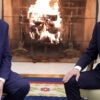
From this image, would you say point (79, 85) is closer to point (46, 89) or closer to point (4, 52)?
point (4, 52)

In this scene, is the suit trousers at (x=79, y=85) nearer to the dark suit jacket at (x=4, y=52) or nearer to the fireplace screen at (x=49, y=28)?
the dark suit jacket at (x=4, y=52)

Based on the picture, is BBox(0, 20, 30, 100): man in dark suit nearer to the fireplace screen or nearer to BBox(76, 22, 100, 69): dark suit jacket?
BBox(76, 22, 100, 69): dark suit jacket

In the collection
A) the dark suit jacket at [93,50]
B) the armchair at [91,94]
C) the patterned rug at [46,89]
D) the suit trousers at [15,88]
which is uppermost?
the dark suit jacket at [93,50]

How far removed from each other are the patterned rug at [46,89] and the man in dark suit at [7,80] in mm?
848

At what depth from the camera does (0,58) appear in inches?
86.9

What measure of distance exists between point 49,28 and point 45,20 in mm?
128

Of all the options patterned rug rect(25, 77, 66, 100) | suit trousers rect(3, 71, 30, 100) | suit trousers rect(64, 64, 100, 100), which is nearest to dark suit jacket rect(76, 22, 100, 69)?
suit trousers rect(64, 64, 100, 100)

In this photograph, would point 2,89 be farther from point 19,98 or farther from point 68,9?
point 68,9

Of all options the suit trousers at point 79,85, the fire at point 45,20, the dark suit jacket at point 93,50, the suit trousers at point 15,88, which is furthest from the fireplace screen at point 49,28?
the suit trousers at point 15,88

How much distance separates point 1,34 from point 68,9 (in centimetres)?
247

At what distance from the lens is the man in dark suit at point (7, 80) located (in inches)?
84.0

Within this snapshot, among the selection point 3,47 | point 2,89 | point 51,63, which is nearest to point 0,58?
point 3,47

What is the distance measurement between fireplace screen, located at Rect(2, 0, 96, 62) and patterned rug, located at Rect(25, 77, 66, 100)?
3.00ft

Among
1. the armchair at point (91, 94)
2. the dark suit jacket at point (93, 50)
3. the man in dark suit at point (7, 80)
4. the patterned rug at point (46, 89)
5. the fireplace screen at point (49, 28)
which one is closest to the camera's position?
the man in dark suit at point (7, 80)
